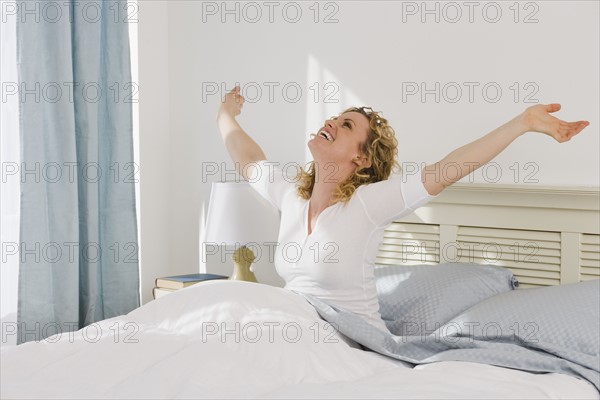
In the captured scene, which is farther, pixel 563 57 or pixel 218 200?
pixel 218 200

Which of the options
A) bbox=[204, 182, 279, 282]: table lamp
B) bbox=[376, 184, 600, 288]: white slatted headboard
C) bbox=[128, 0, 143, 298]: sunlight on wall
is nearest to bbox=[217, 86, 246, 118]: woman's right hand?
bbox=[204, 182, 279, 282]: table lamp

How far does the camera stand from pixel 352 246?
2.11m

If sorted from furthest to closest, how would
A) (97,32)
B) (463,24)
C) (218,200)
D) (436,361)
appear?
1. (97,32)
2. (218,200)
3. (463,24)
4. (436,361)

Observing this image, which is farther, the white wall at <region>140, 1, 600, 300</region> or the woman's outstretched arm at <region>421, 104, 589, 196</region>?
the white wall at <region>140, 1, 600, 300</region>

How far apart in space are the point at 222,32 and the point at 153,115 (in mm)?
491

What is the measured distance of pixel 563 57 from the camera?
8.33 ft

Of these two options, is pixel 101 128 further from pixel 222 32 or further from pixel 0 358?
pixel 0 358

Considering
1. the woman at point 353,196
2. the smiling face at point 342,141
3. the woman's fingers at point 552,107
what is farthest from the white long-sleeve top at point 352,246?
the woman's fingers at point 552,107

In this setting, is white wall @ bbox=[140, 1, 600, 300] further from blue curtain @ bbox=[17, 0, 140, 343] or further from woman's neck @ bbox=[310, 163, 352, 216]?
woman's neck @ bbox=[310, 163, 352, 216]

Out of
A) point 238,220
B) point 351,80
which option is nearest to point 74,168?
point 238,220

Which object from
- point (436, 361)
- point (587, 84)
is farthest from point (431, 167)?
point (587, 84)

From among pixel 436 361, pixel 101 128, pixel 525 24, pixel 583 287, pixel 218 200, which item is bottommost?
pixel 436 361

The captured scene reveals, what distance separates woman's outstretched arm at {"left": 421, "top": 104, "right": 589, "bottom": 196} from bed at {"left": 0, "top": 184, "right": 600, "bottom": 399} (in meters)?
0.41

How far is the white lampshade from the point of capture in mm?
2898
